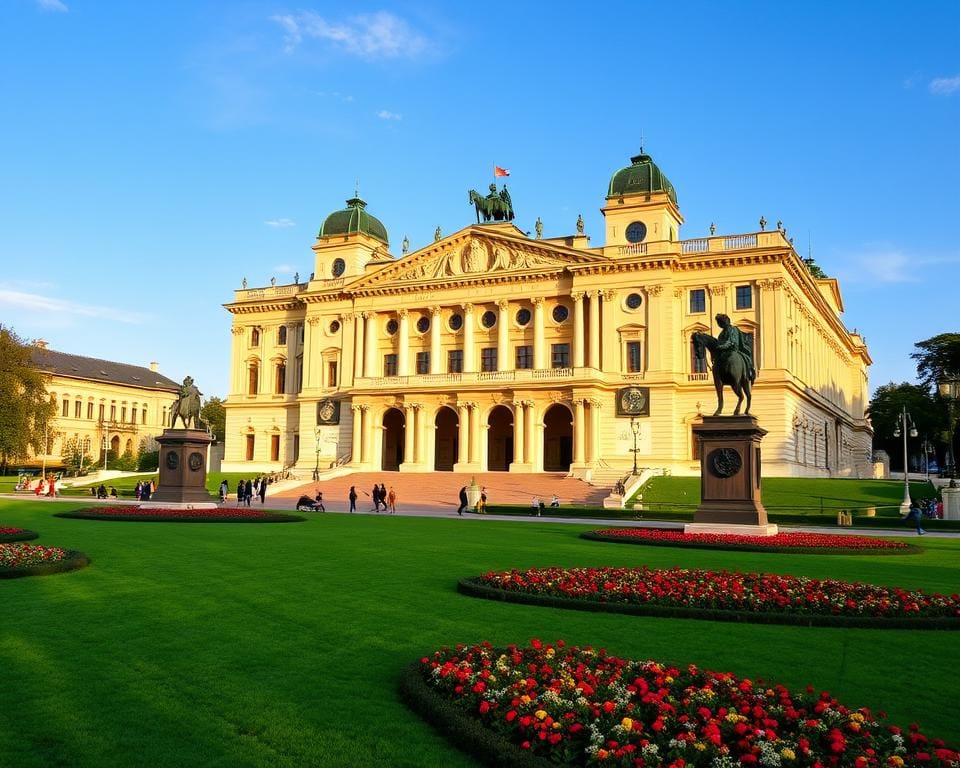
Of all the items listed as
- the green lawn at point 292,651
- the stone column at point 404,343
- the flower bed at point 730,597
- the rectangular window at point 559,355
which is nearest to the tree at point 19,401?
the stone column at point 404,343

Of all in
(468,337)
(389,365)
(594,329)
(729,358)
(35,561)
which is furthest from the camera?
(389,365)

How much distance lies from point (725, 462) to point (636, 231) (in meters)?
45.6

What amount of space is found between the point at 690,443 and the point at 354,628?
56409 millimetres

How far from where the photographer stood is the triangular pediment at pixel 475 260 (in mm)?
70688

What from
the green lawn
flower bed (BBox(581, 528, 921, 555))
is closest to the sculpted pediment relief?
flower bed (BBox(581, 528, 921, 555))

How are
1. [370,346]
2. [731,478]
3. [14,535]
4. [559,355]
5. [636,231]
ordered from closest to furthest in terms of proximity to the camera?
1. [14,535]
2. [731,478]
3. [636,231]
4. [559,355]
5. [370,346]

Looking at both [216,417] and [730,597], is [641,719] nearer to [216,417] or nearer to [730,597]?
[730,597]

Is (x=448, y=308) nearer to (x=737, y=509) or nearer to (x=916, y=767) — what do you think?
(x=737, y=509)

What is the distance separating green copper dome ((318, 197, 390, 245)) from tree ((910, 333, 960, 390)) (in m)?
59.1

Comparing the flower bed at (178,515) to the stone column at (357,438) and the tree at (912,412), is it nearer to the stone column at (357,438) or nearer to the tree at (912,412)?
the stone column at (357,438)

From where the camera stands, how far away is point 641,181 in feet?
232

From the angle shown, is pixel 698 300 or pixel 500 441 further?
pixel 500 441

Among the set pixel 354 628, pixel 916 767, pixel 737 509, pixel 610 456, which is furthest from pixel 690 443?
pixel 916 767

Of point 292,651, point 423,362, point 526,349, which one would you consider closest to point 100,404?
point 423,362
